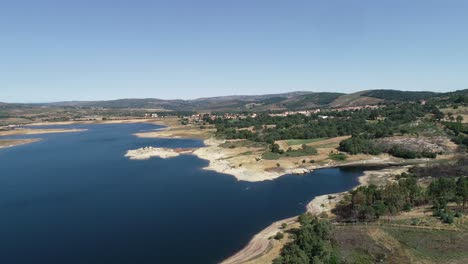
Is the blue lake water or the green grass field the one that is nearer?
the blue lake water

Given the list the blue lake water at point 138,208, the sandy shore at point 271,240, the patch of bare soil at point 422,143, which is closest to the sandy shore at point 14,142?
the blue lake water at point 138,208

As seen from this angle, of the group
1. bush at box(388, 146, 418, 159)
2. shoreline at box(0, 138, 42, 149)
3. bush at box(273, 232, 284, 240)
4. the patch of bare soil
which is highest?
the patch of bare soil

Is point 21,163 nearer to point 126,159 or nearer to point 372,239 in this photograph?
point 126,159

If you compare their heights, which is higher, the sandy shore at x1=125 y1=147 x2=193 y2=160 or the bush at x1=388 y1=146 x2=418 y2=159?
the bush at x1=388 y1=146 x2=418 y2=159

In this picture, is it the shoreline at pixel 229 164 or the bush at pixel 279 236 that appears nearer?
the bush at pixel 279 236

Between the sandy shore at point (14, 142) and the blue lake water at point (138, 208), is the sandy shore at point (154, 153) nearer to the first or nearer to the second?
the blue lake water at point (138, 208)

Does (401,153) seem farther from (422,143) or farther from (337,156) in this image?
(337,156)

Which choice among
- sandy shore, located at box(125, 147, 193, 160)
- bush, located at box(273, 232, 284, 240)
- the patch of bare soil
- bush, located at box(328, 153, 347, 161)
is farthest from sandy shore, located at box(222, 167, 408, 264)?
sandy shore, located at box(125, 147, 193, 160)

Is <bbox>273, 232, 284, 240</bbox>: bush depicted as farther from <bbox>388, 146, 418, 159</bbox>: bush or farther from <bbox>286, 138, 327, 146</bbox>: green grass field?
<bbox>286, 138, 327, 146</bbox>: green grass field
